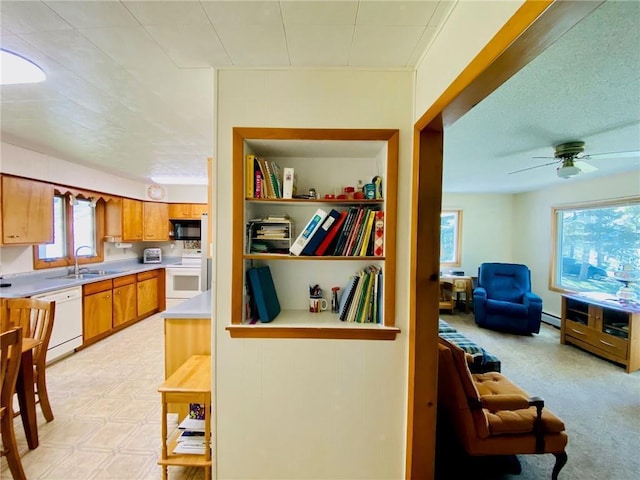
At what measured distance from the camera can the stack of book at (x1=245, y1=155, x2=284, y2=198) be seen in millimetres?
1513

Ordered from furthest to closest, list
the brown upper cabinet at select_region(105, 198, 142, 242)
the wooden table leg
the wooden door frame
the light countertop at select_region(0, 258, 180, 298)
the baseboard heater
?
the brown upper cabinet at select_region(105, 198, 142, 242)
the baseboard heater
the light countertop at select_region(0, 258, 180, 298)
the wooden table leg
the wooden door frame

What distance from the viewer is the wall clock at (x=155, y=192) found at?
5.15 meters

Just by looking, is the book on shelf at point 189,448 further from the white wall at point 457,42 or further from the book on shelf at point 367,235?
the white wall at point 457,42

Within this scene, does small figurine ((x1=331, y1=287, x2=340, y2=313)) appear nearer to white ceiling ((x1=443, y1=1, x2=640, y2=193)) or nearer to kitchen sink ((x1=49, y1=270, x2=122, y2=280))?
white ceiling ((x1=443, y1=1, x2=640, y2=193))

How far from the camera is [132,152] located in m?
3.10

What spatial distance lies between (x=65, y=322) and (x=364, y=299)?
3.61 m

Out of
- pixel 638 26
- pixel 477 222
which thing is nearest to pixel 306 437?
pixel 638 26

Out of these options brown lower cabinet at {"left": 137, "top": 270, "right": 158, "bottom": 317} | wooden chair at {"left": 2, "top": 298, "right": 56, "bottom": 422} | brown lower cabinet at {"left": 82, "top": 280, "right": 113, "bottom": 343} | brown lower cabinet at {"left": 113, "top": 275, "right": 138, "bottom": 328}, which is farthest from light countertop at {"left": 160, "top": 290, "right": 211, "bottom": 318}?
brown lower cabinet at {"left": 137, "top": 270, "right": 158, "bottom": 317}

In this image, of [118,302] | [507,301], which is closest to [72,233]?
[118,302]

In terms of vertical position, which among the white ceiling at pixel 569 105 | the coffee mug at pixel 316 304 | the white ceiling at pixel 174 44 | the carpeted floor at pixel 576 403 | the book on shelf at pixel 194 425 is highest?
the white ceiling at pixel 174 44

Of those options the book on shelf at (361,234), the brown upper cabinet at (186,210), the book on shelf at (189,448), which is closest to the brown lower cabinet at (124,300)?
the brown upper cabinet at (186,210)

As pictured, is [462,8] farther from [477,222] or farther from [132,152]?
[477,222]

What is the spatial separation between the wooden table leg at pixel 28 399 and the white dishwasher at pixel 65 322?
4.19 ft

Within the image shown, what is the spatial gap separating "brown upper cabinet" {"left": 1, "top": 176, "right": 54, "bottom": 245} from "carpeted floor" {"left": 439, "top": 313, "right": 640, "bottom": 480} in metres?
4.44
